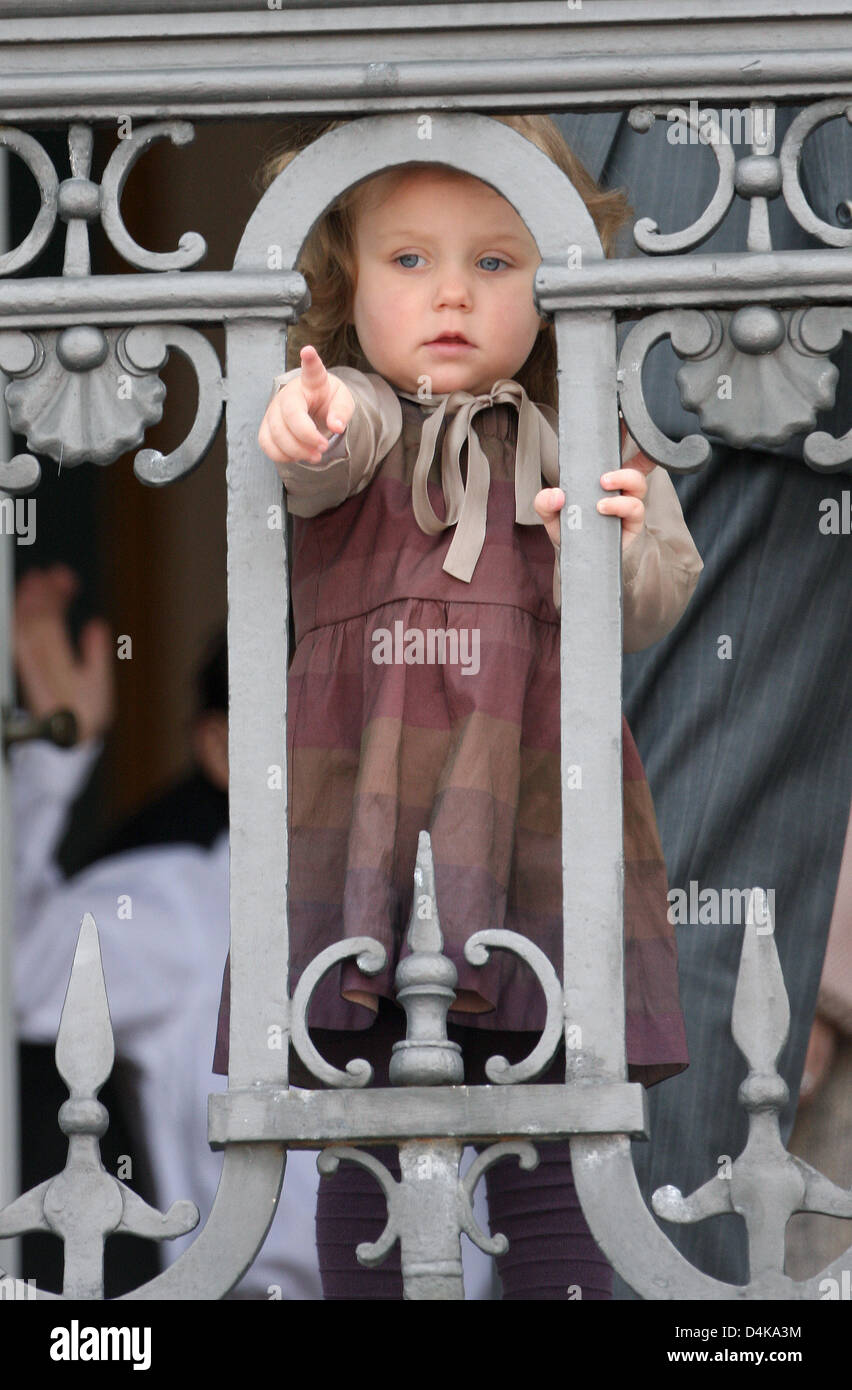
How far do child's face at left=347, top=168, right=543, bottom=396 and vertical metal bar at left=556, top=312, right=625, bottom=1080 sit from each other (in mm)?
407

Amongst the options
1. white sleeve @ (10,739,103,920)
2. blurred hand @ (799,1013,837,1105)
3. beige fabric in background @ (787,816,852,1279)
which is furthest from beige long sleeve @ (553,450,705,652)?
white sleeve @ (10,739,103,920)

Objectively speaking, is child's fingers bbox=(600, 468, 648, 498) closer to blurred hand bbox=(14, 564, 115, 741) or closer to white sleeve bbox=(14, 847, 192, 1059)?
white sleeve bbox=(14, 847, 192, 1059)

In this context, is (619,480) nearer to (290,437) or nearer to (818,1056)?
(290,437)

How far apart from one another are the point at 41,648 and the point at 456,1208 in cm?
242

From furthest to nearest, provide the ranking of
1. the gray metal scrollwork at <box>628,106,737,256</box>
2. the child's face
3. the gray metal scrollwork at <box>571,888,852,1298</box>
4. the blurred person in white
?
the blurred person in white
the child's face
the gray metal scrollwork at <box>628,106,737,256</box>
the gray metal scrollwork at <box>571,888,852,1298</box>

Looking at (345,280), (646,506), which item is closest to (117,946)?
(345,280)

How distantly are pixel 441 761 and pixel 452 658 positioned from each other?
12 centimetres

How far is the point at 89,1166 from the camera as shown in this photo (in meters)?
2.35

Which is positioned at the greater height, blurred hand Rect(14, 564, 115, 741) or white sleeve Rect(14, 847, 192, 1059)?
blurred hand Rect(14, 564, 115, 741)

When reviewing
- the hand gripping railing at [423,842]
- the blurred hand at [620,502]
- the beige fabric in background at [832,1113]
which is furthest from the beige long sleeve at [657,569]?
the beige fabric in background at [832,1113]

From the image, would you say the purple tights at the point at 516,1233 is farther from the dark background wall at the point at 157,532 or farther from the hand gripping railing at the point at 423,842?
the dark background wall at the point at 157,532

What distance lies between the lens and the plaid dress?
2713mm

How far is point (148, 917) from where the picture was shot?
4.37 m

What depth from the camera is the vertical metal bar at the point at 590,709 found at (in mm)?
2320
